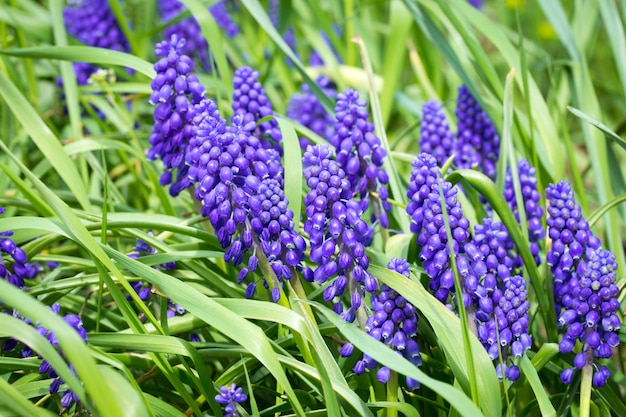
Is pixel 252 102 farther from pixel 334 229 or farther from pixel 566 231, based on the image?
pixel 566 231

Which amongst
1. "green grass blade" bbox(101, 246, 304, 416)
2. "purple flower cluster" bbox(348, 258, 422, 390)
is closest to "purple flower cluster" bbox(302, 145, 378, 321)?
"purple flower cluster" bbox(348, 258, 422, 390)

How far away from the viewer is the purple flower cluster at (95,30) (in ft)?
21.0

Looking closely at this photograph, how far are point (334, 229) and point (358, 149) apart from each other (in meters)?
0.82

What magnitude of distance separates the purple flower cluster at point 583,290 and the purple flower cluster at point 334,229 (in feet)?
2.98

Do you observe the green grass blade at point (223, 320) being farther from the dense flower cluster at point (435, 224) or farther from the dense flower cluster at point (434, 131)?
the dense flower cluster at point (434, 131)

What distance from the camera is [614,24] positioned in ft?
17.2

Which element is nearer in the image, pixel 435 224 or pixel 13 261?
pixel 435 224

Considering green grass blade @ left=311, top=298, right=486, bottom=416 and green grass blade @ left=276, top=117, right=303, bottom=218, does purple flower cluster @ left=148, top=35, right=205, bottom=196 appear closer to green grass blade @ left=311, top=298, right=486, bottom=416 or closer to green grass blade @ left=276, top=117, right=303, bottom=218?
green grass blade @ left=276, top=117, right=303, bottom=218

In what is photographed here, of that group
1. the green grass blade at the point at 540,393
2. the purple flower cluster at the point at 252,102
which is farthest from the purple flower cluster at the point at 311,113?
the green grass blade at the point at 540,393

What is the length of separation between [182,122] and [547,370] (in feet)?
7.52

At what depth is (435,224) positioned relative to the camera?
3049 millimetres

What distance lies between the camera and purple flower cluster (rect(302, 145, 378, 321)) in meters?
3.01

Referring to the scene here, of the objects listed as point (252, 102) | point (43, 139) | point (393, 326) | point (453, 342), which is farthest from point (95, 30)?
point (453, 342)

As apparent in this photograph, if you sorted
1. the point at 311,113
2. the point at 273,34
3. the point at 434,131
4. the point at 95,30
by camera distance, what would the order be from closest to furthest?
the point at 434,131 < the point at 273,34 < the point at 311,113 < the point at 95,30
